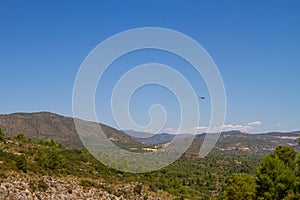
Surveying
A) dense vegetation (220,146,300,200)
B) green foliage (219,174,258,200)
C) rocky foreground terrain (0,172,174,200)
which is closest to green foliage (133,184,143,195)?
rocky foreground terrain (0,172,174,200)

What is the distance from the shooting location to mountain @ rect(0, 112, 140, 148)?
5989 inches

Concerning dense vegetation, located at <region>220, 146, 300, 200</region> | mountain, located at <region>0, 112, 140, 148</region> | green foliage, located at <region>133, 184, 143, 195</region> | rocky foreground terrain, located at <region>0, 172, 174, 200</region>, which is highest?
mountain, located at <region>0, 112, 140, 148</region>

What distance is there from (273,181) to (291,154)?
352 cm

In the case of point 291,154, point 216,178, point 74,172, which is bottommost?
point 216,178

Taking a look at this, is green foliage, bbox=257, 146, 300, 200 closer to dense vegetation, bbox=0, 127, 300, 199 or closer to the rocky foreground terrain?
dense vegetation, bbox=0, 127, 300, 199

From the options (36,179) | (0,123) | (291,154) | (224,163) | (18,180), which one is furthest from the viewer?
(0,123)

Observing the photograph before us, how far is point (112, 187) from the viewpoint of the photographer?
41438 mm

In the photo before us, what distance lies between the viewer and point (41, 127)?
17175 cm

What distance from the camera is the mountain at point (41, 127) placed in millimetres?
152125

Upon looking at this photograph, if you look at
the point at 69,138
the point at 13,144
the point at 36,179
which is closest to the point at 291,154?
the point at 36,179

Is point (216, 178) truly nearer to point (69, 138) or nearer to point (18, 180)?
point (18, 180)

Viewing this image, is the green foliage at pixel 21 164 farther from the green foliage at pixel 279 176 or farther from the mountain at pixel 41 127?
the mountain at pixel 41 127

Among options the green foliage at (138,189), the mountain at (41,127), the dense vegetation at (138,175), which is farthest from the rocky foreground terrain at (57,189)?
the mountain at (41,127)

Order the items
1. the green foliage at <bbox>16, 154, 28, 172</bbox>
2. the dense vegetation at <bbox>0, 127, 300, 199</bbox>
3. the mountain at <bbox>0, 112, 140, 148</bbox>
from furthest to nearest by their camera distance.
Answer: the mountain at <bbox>0, 112, 140, 148</bbox> → the green foliage at <bbox>16, 154, 28, 172</bbox> → the dense vegetation at <bbox>0, 127, 300, 199</bbox>
